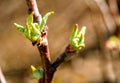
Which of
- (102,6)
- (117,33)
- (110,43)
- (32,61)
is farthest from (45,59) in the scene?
(32,61)

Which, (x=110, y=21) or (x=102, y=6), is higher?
(x=102, y=6)

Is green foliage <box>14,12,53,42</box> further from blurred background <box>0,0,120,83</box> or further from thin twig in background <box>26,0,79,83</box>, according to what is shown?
blurred background <box>0,0,120,83</box>

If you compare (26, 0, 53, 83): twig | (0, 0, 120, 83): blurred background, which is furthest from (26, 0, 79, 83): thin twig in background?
(0, 0, 120, 83): blurred background

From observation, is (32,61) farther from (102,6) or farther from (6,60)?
(102,6)

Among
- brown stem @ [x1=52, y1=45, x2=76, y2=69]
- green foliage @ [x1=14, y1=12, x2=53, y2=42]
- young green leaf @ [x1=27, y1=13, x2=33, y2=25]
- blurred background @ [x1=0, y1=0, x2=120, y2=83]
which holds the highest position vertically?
young green leaf @ [x1=27, y1=13, x2=33, y2=25]

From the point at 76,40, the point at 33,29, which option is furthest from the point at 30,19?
the point at 76,40

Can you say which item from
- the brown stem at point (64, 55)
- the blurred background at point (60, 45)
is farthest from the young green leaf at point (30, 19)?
the blurred background at point (60, 45)

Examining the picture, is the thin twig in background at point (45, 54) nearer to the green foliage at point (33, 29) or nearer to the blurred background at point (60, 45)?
the green foliage at point (33, 29)

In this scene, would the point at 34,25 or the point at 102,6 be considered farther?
the point at 102,6
